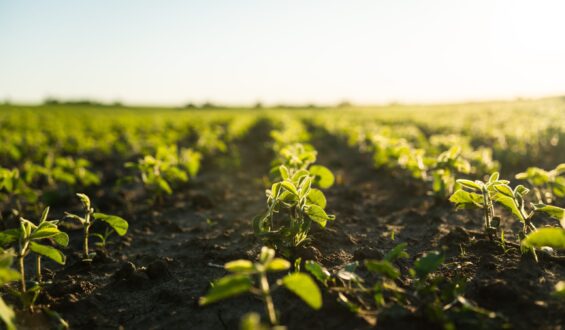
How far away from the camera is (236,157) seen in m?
7.61

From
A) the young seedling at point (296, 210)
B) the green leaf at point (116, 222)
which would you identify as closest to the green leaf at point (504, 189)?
the young seedling at point (296, 210)

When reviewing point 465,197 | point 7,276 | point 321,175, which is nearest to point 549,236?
point 465,197

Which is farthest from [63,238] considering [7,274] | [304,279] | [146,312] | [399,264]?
[399,264]

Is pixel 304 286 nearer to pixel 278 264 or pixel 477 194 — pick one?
pixel 278 264

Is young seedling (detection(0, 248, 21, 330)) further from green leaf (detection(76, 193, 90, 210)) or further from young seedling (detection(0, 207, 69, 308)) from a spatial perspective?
green leaf (detection(76, 193, 90, 210))

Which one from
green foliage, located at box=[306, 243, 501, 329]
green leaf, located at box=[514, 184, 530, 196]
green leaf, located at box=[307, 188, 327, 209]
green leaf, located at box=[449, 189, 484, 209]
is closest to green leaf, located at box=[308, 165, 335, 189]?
green leaf, located at box=[307, 188, 327, 209]

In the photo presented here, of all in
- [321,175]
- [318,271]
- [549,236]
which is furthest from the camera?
[321,175]

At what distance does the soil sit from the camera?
1955 millimetres

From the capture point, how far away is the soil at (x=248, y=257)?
1.96 m

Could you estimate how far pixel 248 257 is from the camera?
8.53ft

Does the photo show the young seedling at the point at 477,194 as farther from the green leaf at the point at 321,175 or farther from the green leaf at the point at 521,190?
the green leaf at the point at 321,175

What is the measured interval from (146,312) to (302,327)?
2.80 feet

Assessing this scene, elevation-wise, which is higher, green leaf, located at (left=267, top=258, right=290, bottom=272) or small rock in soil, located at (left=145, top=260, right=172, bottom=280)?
green leaf, located at (left=267, top=258, right=290, bottom=272)

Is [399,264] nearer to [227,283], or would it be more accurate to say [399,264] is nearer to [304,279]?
[304,279]
